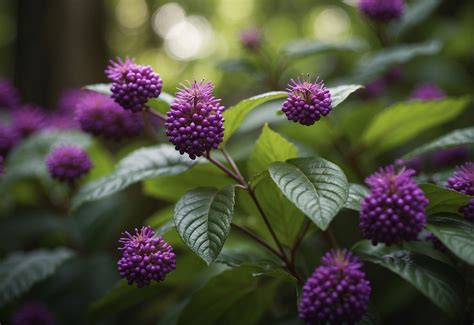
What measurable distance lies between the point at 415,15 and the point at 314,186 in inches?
75.3

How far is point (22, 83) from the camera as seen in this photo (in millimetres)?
3797

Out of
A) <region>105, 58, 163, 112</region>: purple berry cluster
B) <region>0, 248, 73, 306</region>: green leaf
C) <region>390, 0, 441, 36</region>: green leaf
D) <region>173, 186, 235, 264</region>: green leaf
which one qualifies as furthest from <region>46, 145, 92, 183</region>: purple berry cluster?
<region>390, 0, 441, 36</region>: green leaf

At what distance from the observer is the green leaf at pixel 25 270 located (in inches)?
78.3

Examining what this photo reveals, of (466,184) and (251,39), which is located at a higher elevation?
(251,39)

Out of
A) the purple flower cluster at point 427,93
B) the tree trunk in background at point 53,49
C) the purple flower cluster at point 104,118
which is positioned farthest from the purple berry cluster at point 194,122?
the tree trunk in background at point 53,49

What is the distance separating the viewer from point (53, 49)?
373 centimetres

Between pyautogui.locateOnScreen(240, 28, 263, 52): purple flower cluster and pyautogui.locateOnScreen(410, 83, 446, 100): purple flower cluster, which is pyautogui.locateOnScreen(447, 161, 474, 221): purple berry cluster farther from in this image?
pyautogui.locateOnScreen(240, 28, 263, 52): purple flower cluster

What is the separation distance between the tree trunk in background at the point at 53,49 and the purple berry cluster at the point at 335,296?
2.94 metres

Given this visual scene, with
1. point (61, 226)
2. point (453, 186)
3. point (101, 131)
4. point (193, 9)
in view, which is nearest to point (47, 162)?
point (101, 131)

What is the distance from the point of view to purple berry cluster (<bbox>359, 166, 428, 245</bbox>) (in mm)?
1228

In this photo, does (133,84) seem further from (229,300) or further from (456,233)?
(456,233)

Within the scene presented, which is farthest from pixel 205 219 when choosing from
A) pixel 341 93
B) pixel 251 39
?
pixel 251 39

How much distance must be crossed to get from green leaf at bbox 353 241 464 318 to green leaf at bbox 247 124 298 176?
1.32 ft

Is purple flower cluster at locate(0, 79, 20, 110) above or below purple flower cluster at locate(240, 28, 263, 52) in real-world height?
below
